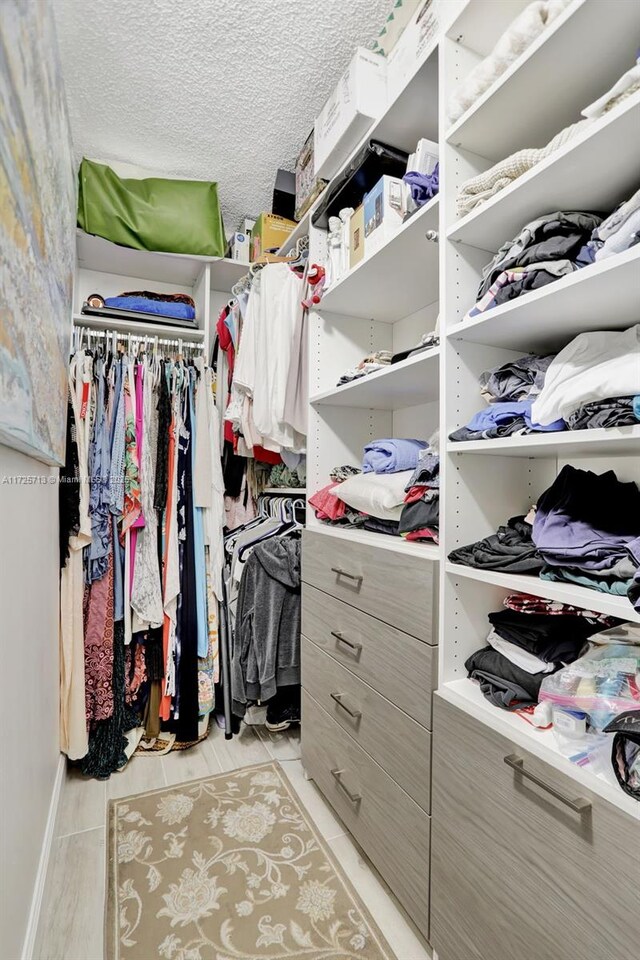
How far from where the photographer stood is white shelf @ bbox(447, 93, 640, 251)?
77cm

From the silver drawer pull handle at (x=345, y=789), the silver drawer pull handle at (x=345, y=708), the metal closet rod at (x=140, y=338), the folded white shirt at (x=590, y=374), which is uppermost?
the metal closet rod at (x=140, y=338)

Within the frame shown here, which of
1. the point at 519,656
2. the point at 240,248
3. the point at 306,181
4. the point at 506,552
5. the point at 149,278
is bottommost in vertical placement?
the point at 519,656

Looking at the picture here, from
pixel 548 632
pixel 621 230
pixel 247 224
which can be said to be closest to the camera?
pixel 621 230

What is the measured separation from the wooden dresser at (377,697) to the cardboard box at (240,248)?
149 centimetres

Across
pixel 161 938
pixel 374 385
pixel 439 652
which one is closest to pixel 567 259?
pixel 374 385

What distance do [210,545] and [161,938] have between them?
4.18 ft

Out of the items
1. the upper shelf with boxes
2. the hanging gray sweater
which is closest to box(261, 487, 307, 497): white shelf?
the hanging gray sweater

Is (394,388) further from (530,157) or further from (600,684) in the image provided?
(600,684)

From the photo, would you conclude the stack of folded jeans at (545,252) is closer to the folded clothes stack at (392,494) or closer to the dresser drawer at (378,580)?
the folded clothes stack at (392,494)

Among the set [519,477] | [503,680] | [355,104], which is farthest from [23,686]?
[355,104]

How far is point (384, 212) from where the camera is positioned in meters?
1.38

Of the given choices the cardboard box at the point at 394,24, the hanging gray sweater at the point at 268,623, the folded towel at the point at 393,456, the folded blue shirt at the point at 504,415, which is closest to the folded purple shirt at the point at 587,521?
the folded blue shirt at the point at 504,415

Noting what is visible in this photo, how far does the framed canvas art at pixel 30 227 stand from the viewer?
670mm

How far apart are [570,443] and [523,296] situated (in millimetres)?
299
